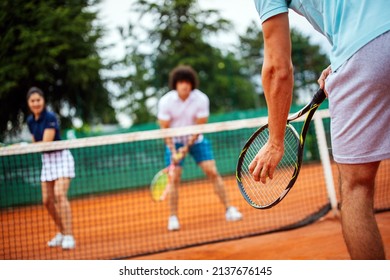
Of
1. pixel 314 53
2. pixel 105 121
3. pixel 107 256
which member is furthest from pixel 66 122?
pixel 107 256

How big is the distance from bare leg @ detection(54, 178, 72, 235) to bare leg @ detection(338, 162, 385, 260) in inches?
86.4

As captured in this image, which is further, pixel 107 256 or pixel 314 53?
pixel 314 53

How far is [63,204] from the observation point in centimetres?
283

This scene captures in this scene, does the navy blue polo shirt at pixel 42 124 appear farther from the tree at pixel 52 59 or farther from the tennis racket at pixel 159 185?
the tree at pixel 52 59

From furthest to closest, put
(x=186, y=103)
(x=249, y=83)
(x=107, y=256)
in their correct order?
(x=249, y=83)
(x=186, y=103)
(x=107, y=256)

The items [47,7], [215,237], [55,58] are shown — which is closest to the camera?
[215,237]

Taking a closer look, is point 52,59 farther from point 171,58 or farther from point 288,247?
point 288,247

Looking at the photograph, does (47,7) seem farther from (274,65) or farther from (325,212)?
(274,65)

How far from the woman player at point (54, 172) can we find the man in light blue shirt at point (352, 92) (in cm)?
202

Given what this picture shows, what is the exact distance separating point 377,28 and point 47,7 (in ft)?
23.6

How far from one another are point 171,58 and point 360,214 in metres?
12.6

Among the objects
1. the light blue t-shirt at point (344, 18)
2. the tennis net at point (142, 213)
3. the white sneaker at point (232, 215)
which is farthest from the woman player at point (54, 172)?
the light blue t-shirt at point (344, 18)
